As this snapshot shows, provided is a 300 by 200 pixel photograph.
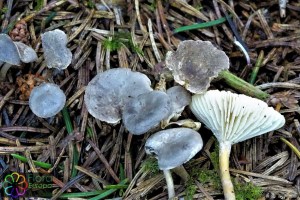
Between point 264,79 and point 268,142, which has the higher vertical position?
point 264,79

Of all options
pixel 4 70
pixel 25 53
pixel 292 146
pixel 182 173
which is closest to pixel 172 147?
pixel 182 173

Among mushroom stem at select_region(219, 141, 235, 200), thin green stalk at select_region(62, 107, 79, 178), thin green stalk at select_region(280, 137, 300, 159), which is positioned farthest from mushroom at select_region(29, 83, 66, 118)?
thin green stalk at select_region(280, 137, 300, 159)

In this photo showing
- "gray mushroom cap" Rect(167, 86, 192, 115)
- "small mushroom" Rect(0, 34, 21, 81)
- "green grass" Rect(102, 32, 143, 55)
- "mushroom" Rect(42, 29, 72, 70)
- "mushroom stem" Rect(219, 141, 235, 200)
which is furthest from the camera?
"green grass" Rect(102, 32, 143, 55)

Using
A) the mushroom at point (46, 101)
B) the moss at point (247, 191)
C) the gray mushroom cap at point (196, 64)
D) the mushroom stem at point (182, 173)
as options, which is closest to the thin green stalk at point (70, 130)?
the mushroom at point (46, 101)

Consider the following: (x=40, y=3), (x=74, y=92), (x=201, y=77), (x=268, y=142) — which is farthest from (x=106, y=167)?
(x=40, y=3)

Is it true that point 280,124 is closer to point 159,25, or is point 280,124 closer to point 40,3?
point 159,25

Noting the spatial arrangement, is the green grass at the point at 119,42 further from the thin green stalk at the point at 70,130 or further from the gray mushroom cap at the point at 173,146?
the gray mushroom cap at the point at 173,146

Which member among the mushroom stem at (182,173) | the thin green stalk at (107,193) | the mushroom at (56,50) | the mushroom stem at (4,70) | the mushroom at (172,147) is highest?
the mushroom at (56,50)
